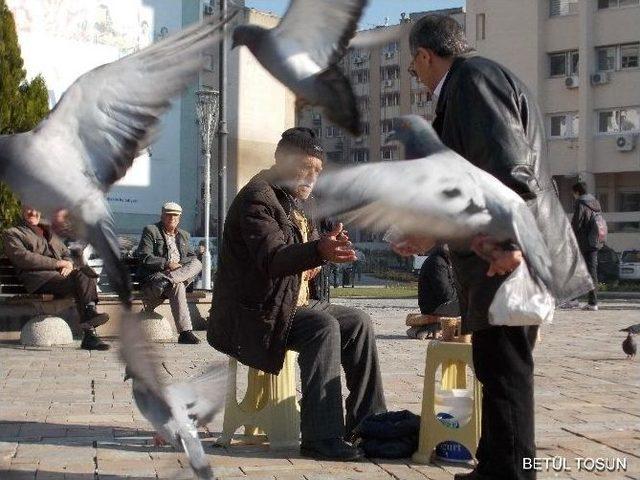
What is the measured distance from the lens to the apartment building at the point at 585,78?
4556 centimetres

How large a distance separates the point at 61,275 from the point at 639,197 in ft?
132

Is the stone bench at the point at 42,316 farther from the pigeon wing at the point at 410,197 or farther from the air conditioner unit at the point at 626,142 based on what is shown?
the air conditioner unit at the point at 626,142

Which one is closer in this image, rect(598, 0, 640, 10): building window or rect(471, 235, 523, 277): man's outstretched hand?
rect(471, 235, 523, 277): man's outstretched hand

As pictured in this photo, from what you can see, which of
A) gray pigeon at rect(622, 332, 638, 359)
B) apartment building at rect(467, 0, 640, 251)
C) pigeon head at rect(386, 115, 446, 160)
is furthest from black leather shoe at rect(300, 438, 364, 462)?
apartment building at rect(467, 0, 640, 251)

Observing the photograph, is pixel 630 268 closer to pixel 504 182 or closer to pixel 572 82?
pixel 572 82

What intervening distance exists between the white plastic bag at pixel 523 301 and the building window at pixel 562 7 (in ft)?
150

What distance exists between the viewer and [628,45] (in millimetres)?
45906

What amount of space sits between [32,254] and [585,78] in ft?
126

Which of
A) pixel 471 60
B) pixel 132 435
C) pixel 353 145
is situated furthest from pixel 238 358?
pixel 353 145

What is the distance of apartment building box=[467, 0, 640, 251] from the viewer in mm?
45562

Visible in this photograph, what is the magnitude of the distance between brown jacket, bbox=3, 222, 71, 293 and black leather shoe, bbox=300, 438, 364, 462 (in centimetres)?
594

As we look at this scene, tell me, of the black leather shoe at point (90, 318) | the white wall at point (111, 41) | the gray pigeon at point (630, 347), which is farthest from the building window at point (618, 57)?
the white wall at point (111, 41)

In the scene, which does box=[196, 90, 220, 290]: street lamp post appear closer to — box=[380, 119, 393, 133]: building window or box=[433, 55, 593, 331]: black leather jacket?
box=[380, 119, 393, 133]: building window

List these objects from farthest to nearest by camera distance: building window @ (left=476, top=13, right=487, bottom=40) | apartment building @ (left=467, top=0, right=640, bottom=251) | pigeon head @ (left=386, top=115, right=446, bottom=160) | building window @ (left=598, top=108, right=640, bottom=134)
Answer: building window @ (left=476, top=13, right=487, bottom=40) < apartment building @ (left=467, top=0, right=640, bottom=251) < building window @ (left=598, top=108, right=640, bottom=134) < pigeon head @ (left=386, top=115, right=446, bottom=160)
